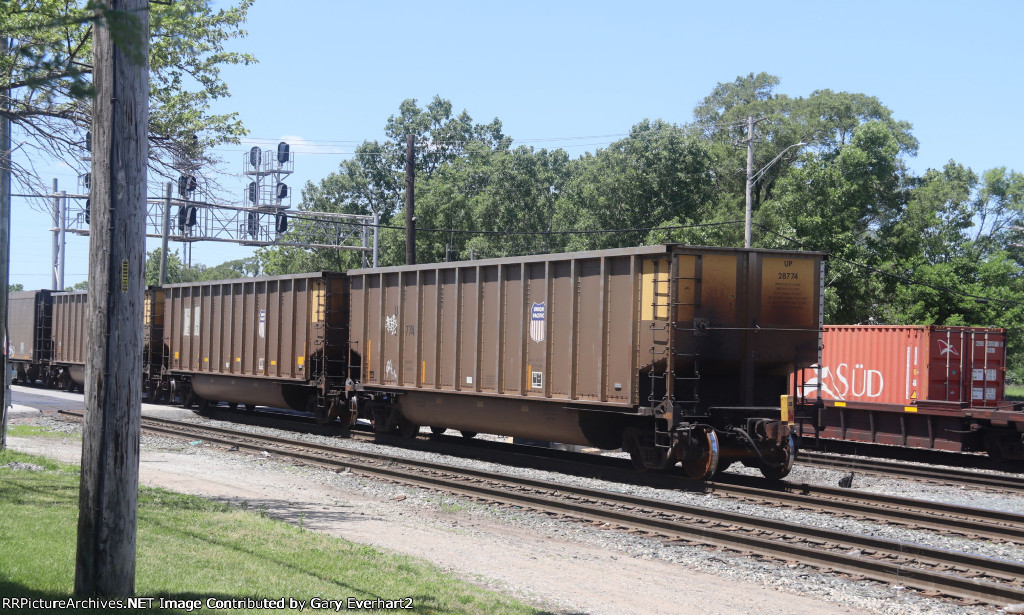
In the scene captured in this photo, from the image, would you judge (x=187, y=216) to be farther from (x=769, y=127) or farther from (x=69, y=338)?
(x=769, y=127)

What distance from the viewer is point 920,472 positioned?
1797cm

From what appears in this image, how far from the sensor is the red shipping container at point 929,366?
21.4 meters

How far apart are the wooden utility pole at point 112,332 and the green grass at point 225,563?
1.43ft

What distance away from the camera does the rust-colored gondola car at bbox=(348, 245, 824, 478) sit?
1497cm

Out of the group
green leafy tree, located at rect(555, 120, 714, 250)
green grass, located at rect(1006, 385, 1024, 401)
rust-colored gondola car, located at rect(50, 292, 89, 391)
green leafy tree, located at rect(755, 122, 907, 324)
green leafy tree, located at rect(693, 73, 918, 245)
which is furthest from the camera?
green leafy tree, located at rect(693, 73, 918, 245)

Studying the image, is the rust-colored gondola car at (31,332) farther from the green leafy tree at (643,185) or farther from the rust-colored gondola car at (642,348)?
the green leafy tree at (643,185)

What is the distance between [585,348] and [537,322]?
51.2 inches

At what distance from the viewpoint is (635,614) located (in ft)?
26.2

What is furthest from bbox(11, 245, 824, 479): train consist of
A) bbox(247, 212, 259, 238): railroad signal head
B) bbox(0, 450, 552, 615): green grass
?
bbox(247, 212, 259, 238): railroad signal head

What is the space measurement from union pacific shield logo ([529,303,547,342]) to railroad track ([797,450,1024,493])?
20.1 feet

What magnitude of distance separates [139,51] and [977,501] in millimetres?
14339

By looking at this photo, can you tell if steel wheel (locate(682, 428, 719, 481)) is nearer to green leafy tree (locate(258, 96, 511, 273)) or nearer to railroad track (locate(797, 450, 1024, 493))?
railroad track (locate(797, 450, 1024, 493))

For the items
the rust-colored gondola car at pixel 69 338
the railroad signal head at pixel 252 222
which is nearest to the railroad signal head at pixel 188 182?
the rust-colored gondola car at pixel 69 338

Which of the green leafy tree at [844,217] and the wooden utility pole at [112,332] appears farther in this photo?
the green leafy tree at [844,217]
